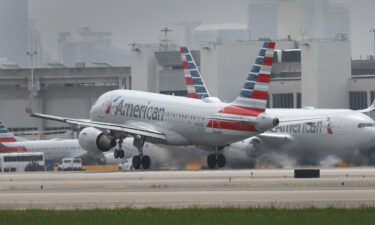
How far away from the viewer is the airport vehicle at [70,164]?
108 m

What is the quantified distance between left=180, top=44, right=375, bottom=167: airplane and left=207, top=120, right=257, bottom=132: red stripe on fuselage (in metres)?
5.72

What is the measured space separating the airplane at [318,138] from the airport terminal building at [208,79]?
5332 cm

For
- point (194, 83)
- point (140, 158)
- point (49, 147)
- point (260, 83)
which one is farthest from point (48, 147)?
point (260, 83)

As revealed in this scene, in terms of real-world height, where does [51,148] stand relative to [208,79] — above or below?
below

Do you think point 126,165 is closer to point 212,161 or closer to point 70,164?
point 70,164

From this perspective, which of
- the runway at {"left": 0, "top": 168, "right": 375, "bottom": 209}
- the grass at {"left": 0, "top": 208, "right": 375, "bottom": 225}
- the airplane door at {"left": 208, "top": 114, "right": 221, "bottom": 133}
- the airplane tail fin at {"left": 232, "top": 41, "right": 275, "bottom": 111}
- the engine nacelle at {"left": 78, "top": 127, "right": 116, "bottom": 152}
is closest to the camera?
the grass at {"left": 0, "top": 208, "right": 375, "bottom": 225}

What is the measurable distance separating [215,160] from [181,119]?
12.0ft

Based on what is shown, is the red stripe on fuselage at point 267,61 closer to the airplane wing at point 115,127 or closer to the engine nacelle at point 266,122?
the engine nacelle at point 266,122

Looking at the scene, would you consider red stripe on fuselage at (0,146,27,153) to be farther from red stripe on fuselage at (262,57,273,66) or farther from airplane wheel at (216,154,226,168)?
red stripe on fuselage at (262,57,273,66)

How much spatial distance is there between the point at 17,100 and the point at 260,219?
129565 millimetres

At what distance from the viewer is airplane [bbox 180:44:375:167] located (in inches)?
3413

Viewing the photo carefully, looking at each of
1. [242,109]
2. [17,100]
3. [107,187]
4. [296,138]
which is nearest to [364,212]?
[107,187]

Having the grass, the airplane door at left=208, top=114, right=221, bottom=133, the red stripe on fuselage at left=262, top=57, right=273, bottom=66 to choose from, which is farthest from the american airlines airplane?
the grass

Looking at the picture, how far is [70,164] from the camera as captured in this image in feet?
364
